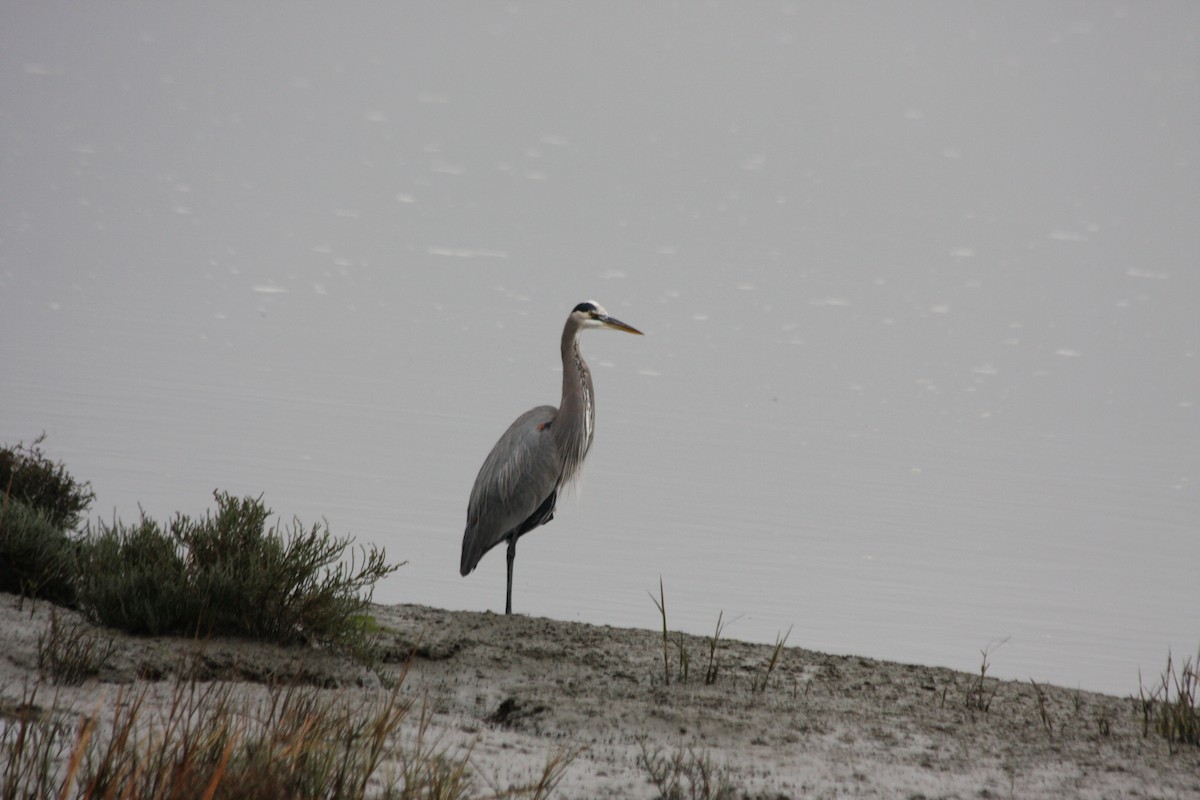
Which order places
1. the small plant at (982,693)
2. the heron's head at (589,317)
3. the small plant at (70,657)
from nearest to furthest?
the small plant at (70,657) < the small plant at (982,693) < the heron's head at (589,317)

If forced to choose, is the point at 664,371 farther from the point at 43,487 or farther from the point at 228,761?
the point at 228,761

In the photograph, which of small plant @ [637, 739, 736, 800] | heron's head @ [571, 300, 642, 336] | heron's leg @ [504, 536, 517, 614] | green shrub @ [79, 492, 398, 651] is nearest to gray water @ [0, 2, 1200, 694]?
heron's leg @ [504, 536, 517, 614]

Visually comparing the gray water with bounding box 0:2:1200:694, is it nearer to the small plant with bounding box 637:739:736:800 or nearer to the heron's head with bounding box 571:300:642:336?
the heron's head with bounding box 571:300:642:336

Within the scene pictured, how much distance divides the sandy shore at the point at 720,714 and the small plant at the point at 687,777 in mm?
42

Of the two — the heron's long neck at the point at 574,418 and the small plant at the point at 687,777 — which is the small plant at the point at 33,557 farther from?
the heron's long neck at the point at 574,418

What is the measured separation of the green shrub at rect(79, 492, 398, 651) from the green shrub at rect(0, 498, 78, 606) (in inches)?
8.0

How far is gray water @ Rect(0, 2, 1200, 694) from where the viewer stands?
396 inches

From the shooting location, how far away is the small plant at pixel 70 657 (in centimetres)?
467

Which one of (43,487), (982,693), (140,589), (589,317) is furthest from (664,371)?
(140,589)

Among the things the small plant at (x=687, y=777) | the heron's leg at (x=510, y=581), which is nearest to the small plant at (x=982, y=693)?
the small plant at (x=687, y=777)

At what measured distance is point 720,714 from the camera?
543cm

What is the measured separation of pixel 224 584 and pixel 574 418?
3.28 m

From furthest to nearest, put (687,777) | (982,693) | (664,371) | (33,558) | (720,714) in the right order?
(664,371), (982,693), (33,558), (720,714), (687,777)

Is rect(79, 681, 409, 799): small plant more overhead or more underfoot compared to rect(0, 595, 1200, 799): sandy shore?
more underfoot
